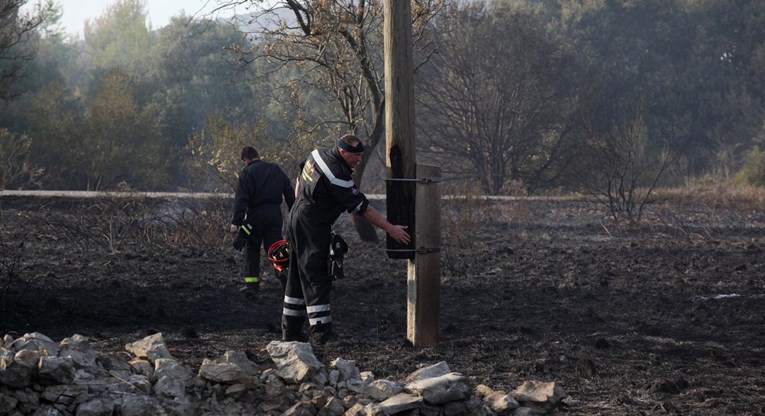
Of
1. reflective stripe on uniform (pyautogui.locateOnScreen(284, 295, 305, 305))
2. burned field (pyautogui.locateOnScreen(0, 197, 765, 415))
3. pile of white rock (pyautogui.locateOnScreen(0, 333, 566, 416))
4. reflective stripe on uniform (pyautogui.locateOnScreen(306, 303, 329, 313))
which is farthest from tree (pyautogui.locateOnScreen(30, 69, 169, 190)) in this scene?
pile of white rock (pyautogui.locateOnScreen(0, 333, 566, 416))

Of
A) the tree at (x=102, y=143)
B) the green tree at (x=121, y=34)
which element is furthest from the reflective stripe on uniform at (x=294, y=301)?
the green tree at (x=121, y=34)

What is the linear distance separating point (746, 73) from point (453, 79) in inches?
915

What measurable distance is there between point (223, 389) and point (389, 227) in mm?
2732

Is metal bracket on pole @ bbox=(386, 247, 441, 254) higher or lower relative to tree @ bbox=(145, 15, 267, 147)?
lower

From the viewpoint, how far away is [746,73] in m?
51.9

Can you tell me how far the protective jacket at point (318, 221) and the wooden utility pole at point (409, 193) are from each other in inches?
16.2

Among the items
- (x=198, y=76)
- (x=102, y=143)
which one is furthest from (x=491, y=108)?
(x=198, y=76)

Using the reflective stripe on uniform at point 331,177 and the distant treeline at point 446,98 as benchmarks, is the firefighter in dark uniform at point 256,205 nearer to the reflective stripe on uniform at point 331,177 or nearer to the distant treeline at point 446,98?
the reflective stripe on uniform at point 331,177

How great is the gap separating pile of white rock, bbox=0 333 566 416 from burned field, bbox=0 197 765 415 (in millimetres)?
822

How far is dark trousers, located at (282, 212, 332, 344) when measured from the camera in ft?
29.3

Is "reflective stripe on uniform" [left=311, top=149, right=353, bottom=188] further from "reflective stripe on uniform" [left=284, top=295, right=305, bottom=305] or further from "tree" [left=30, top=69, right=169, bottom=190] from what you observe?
"tree" [left=30, top=69, right=169, bottom=190]

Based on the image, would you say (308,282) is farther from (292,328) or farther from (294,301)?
(292,328)

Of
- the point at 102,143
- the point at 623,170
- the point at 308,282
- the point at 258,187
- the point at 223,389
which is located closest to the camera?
the point at 223,389

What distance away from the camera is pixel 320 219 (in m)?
8.95
